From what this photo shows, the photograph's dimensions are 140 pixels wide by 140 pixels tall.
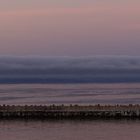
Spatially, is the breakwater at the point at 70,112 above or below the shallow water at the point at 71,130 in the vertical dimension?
above

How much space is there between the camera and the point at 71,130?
229 feet

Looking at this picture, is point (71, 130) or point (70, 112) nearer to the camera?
point (71, 130)

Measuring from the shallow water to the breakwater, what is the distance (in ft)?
11.6

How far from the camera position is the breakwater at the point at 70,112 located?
79.9m

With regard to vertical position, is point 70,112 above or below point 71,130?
above

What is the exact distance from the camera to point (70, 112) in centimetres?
8094

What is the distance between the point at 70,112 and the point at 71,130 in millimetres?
11308

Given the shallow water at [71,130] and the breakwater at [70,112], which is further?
the breakwater at [70,112]

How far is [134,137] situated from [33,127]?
1300cm

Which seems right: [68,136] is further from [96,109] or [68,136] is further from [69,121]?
[96,109]

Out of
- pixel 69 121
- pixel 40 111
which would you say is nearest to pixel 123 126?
pixel 69 121

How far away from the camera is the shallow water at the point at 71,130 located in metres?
64.8

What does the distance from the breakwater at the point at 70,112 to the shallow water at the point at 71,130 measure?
3521 millimetres

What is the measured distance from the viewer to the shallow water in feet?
212
